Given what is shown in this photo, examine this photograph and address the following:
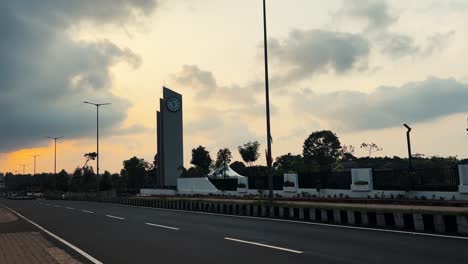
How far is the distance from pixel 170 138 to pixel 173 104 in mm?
5758

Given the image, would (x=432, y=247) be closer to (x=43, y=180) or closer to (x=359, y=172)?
(x=359, y=172)

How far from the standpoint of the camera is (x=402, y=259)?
891cm

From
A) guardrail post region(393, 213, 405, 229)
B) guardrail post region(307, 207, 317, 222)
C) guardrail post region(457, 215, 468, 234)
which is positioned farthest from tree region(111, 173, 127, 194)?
guardrail post region(457, 215, 468, 234)

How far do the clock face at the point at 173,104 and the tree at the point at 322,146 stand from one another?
44453mm

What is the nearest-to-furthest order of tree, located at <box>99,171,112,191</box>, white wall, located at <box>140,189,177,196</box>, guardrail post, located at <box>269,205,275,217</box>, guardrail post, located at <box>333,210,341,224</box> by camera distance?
guardrail post, located at <box>333,210,341,224</box> → guardrail post, located at <box>269,205,275,217</box> → white wall, located at <box>140,189,177,196</box> → tree, located at <box>99,171,112,191</box>

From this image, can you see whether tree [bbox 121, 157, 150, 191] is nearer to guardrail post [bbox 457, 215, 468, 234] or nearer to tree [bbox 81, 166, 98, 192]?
tree [bbox 81, 166, 98, 192]

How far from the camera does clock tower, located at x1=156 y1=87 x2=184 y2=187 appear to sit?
7600 cm

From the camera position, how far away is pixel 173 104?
76875 millimetres

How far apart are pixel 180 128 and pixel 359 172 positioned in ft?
158

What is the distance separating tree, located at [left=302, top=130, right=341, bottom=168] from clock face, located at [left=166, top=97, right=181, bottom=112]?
1750 inches

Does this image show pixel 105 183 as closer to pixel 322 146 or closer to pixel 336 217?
pixel 322 146

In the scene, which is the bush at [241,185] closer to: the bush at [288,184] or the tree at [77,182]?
the bush at [288,184]

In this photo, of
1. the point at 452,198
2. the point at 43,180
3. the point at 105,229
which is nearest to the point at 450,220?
the point at 105,229

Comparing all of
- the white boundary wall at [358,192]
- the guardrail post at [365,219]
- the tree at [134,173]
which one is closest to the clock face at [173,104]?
the white boundary wall at [358,192]
